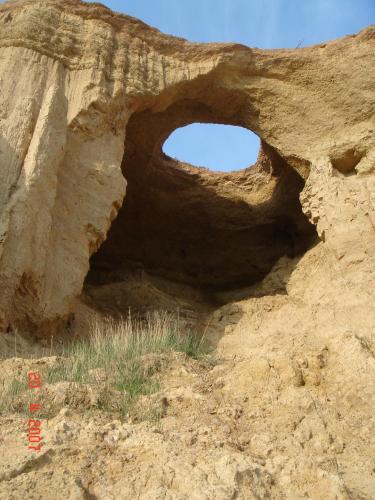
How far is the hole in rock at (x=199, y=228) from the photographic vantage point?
32.0ft

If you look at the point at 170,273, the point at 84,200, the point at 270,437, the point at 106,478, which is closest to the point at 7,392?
the point at 106,478

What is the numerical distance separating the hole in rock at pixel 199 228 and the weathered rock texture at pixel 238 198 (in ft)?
0.15

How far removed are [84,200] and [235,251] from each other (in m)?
4.58

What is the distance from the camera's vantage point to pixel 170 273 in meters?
10.7

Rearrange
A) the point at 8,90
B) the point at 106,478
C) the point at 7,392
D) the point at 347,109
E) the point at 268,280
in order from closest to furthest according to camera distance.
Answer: the point at 106,478 < the point at 7,392 < the point at 8,90 < the point at 347,109 < the point at 268,280

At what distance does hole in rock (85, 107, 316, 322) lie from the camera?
977 cm

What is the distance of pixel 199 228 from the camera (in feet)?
34.9

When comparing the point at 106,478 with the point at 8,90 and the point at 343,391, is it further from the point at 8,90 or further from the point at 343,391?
the point at 8,90

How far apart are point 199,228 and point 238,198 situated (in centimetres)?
94

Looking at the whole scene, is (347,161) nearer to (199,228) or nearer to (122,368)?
(199,228)
